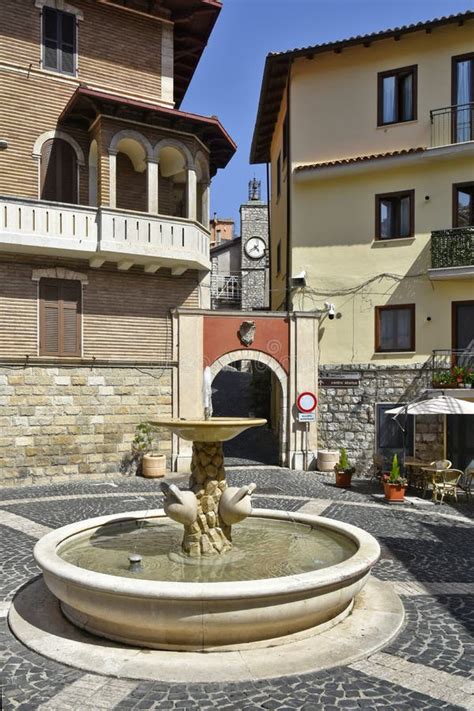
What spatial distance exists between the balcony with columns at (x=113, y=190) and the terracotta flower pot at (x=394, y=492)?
875cm

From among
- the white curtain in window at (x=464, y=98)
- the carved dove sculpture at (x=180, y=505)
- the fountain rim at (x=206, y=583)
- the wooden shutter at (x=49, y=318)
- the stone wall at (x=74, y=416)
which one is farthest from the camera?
the white curtain in window at (x=464, y=98)

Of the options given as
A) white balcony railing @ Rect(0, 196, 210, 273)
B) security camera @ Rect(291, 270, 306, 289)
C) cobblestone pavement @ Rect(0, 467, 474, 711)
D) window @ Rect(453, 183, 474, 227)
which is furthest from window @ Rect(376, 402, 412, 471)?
white balcony railing @ Rect(0, 196, 210, 273)

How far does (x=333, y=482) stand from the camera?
17234mm

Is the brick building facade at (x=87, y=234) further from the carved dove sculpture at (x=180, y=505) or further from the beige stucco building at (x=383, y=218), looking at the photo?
the carved dove sculpture at (x=180, y=505)

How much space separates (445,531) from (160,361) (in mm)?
9884

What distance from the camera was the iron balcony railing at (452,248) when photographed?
18.2 metres

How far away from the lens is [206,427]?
7.77m

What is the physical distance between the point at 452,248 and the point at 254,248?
75.3ft

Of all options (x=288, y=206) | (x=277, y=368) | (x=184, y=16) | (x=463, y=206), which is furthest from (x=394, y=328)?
(x=184, y=16)

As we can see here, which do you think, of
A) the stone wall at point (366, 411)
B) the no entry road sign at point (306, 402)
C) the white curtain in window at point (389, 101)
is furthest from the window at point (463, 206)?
the no entry road sign at point (306, 402)

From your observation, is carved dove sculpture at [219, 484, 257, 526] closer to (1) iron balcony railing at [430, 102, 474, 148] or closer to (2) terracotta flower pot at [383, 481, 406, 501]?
(2) terracotta flower pot at [383, 481, 406, 501]

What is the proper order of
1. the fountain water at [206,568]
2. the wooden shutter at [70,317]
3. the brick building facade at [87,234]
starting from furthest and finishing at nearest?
1. the wooden shutter at [70,317]
2. the brick building facade at [87,234]
3. the fountain water at [206,568]

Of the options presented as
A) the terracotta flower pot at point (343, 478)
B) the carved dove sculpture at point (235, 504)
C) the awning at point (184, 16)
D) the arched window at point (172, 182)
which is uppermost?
the awning at point (184, 16)

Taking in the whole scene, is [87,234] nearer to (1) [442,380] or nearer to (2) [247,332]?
(2) [247,332]
